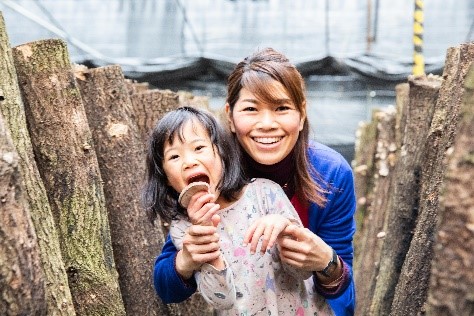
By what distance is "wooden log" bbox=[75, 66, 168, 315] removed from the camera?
3596 mm

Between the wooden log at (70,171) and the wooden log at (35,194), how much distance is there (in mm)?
189

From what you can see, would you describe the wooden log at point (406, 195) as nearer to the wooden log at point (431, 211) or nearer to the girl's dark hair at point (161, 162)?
the wooden log at point (431, 211)

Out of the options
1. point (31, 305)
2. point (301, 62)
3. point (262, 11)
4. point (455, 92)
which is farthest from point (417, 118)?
point (262, 11)

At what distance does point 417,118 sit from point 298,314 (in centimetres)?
168

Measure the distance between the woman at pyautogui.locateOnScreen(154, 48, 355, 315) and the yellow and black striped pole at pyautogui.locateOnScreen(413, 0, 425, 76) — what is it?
5431 millimetres

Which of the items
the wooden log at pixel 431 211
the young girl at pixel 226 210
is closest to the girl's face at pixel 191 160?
the young girl at pixel 226 210

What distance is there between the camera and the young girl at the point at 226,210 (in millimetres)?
2561

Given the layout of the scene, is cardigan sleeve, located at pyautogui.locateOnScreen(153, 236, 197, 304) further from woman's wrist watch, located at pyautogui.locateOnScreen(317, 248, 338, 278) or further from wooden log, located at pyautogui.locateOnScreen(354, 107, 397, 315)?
wooden log, located at pyautogui.locateOnScreen(354, 107, 397, 315)

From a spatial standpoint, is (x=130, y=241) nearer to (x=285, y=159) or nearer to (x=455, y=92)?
(x=285, y=159)

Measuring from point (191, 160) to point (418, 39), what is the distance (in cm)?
639

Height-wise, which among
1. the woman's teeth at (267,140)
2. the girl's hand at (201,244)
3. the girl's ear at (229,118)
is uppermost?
the girl's ear at (229,118)

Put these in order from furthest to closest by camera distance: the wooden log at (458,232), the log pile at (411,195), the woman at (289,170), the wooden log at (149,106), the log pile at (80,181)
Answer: the wooden log at (149,106), the log pile at (80,181), the woman at (289,170), the log pile at (411,195), the wooden log at (458,232)

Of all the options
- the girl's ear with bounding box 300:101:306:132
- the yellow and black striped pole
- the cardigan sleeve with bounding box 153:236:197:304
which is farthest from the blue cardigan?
the yellow and black striped pole

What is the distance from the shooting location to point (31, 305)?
6.84ft
